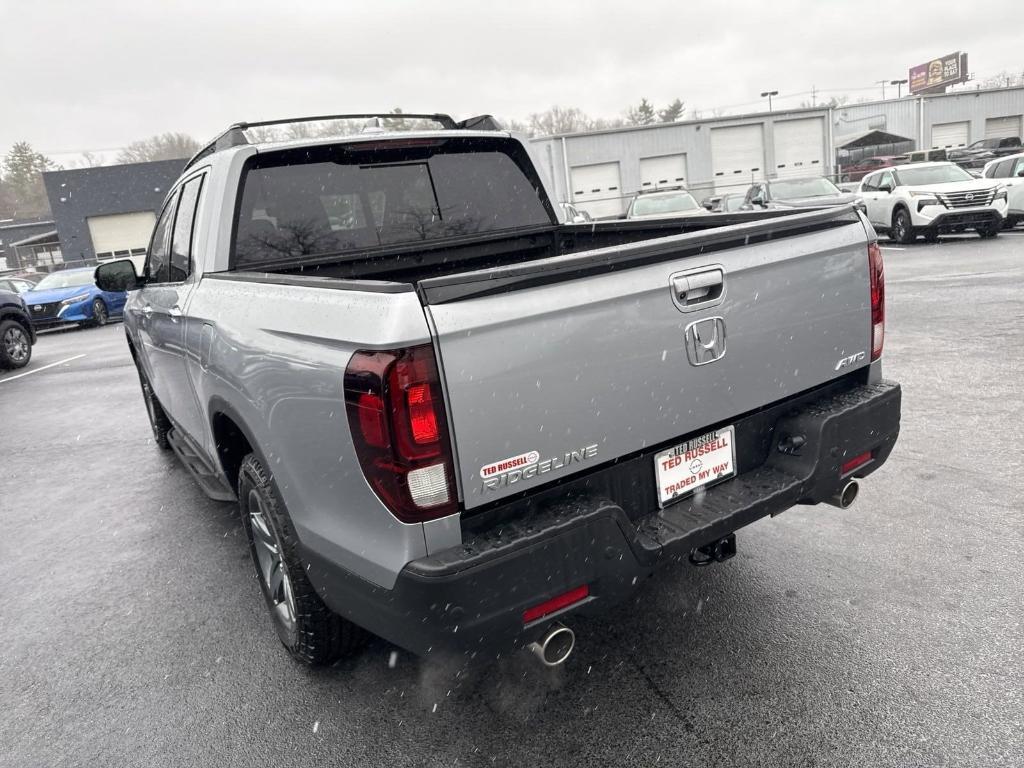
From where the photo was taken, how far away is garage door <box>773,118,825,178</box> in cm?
4066

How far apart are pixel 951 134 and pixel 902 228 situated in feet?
116

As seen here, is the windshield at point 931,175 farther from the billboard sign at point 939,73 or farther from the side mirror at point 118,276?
the billboard sign at point 939,73

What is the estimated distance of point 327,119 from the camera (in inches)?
151

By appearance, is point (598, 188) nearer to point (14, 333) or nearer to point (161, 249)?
point (14, 333)

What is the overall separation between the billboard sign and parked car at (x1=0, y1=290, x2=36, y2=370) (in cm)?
10336

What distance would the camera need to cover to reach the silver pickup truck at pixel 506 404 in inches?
80.9

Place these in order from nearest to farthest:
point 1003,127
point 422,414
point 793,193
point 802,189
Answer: point 422,414, point 793,193, point 802,189, point 1003,127

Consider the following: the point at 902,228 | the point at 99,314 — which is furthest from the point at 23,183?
the point at 902,228

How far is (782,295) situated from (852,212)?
0.63 m

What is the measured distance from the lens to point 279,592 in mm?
3156

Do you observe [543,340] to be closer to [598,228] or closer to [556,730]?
[556,730]

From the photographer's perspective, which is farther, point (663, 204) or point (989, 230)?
point (663, 204)

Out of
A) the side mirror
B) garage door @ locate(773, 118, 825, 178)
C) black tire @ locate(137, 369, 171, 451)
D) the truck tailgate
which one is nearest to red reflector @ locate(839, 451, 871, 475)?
the truck tailgate

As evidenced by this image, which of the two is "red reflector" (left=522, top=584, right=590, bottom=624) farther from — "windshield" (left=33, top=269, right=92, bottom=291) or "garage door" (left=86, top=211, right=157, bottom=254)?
"garage door" (left=86, top=211, right=157, bottom=254)
